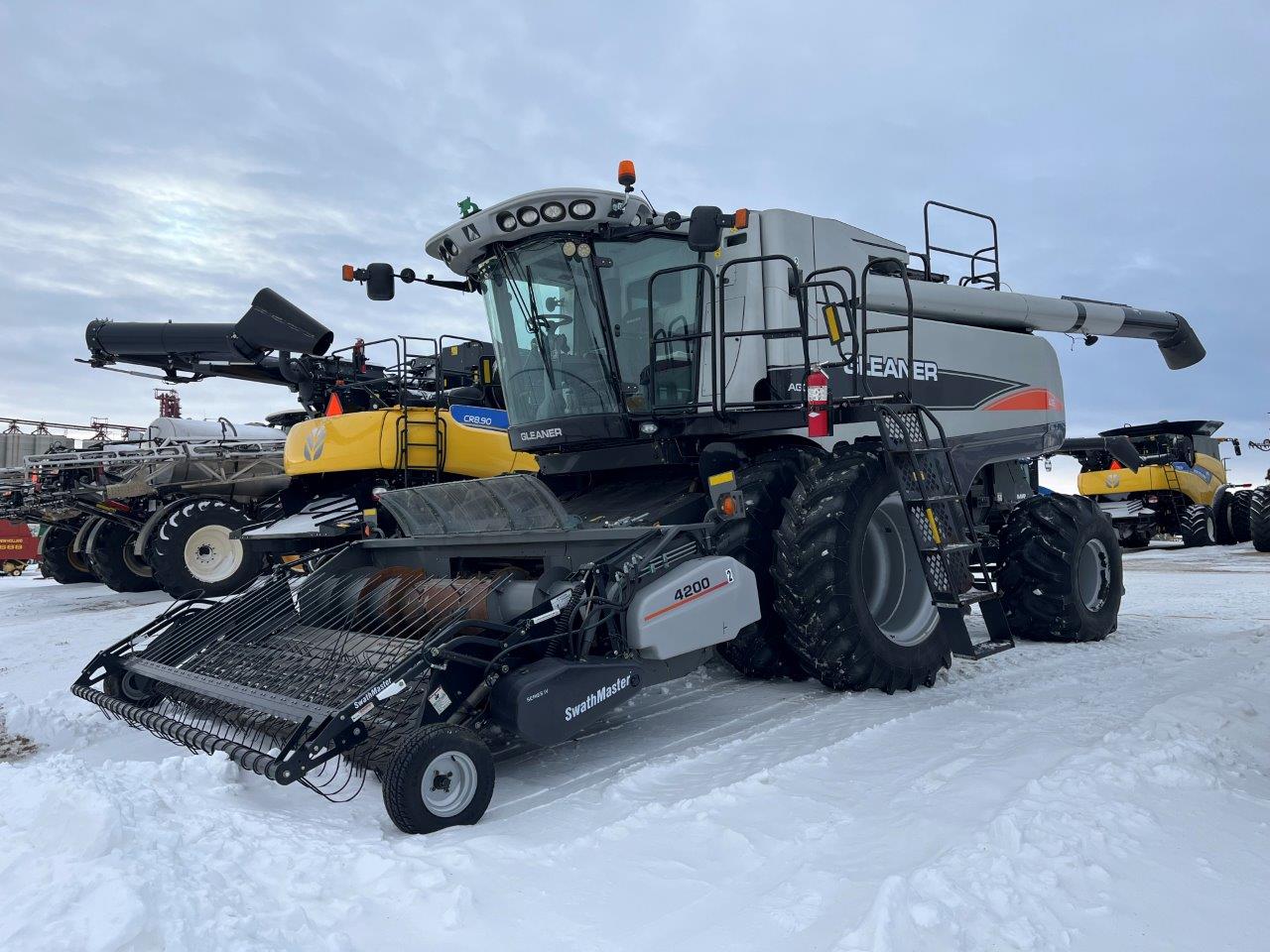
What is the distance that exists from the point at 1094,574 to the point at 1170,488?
45.5ft

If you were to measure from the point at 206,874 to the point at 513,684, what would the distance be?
1264 millimetres

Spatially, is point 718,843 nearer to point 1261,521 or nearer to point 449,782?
point 449,782

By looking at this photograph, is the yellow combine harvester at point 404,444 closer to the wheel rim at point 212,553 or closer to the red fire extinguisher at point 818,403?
the wheel rim at point 212,553

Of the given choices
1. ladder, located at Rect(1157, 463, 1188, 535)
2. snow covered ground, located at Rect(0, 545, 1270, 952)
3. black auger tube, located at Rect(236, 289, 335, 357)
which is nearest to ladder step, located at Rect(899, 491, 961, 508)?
snow covered ground, located at Rect(0, 545, 1270, 952)

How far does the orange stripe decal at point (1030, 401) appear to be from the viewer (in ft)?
22.9

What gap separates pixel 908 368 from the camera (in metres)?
5.21

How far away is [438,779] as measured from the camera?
10.2 ft

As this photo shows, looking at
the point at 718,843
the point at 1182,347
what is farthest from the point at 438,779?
the point at 1182,347

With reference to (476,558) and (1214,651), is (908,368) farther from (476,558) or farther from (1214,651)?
(1214,651)

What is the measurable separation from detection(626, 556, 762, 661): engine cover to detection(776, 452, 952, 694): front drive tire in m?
0.37

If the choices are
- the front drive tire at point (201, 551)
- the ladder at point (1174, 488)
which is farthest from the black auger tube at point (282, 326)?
the ladder at point (1174, 488)

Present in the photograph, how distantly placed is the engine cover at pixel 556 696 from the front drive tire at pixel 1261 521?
59.7 ft

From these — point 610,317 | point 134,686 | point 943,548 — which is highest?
point 610,317

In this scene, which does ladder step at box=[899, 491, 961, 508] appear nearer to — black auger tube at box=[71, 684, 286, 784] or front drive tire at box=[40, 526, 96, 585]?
black auger tube at box=[71, 684, 286, 784]
